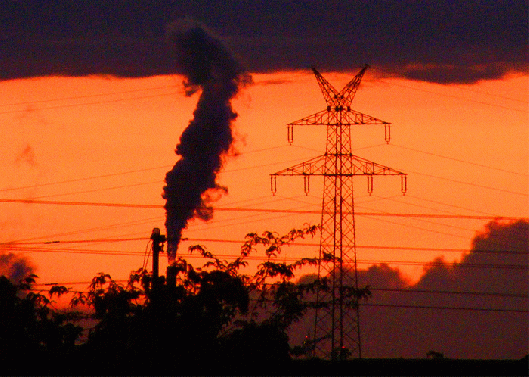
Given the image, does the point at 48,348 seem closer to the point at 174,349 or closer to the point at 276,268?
the point at 174,349

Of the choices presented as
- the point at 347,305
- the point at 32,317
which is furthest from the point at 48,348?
the point at 347,305

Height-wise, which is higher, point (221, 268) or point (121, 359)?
point (221, 268)

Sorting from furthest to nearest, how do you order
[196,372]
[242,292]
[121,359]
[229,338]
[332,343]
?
1. [332,343]
2. [242,292]
3. [229,338]
4. [121,359]
5. [196,372]

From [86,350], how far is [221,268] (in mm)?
8961

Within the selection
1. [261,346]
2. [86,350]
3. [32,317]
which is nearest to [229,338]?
[261,346]

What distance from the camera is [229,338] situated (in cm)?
5181

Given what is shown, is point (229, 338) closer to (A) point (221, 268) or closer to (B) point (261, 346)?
(B) point (261, 346)

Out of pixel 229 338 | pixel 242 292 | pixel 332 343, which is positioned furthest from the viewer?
pixel 332 343

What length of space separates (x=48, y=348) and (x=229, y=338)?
7063 mm

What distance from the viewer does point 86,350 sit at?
50.4 meters

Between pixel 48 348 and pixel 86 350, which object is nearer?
pixel 86 350

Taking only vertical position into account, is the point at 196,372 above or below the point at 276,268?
below

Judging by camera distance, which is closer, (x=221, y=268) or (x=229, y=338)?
(x=229, y=338)

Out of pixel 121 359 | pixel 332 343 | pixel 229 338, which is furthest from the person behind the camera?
pixel 332 343
